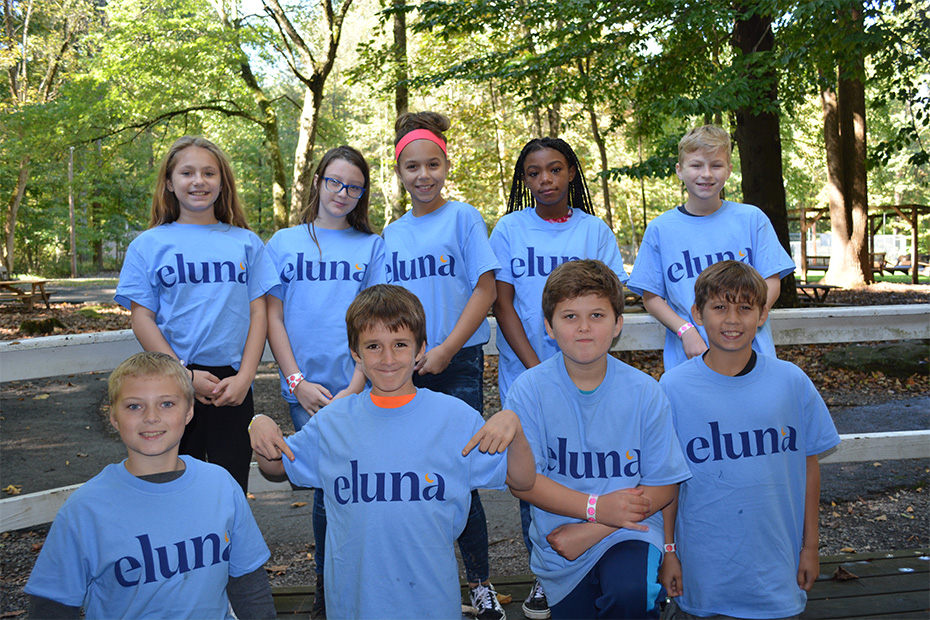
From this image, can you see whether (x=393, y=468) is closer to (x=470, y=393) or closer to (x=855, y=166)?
(x=470, y=393)

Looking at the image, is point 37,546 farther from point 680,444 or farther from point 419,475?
point 680,444

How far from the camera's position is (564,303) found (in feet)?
7.94

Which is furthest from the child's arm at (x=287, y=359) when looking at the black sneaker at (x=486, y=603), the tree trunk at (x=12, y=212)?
the tree trunk at (x=12, y=212)


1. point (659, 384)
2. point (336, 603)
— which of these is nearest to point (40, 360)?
point (336, 603)

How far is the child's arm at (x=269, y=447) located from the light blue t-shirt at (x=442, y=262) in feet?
3.36

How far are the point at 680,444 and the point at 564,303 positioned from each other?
703 mm

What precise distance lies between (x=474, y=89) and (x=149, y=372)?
2513cm

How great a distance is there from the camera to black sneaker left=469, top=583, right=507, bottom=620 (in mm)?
2949

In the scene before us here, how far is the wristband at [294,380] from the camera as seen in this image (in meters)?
3.01

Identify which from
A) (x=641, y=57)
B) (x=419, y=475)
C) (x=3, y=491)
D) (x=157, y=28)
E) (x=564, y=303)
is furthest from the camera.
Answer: (x=157, y=28)

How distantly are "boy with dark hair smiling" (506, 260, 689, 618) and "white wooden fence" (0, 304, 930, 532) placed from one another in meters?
1.43

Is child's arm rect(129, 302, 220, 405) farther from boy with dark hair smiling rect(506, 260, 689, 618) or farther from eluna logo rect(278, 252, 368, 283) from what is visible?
boy with dark hair smiling rect(506, 260, 689, 618)

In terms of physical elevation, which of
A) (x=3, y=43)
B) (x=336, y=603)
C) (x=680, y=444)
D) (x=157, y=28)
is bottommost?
(x=336, y=603)

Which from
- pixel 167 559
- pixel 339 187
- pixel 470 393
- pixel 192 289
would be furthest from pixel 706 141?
pixel 167 559
